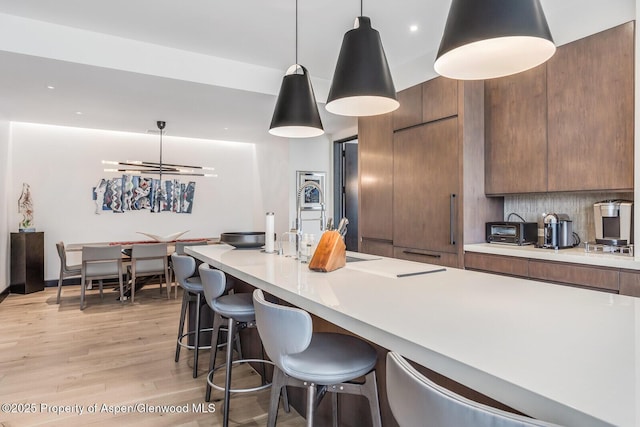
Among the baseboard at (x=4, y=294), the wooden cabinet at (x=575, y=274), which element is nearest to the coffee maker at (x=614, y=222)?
the wooden cabinet at (x=575, y=274)

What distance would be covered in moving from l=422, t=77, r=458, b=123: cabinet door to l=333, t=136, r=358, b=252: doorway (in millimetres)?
2619

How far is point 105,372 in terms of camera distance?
2861 mm

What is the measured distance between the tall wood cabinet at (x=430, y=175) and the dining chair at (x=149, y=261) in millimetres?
2827

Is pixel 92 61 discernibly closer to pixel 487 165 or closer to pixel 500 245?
pixel 487 165

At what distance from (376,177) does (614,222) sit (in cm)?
223

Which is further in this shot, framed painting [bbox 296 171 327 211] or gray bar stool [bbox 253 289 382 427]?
framed painting [bbox 296 171 327 211]

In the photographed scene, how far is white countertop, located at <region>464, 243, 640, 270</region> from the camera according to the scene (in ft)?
7.64

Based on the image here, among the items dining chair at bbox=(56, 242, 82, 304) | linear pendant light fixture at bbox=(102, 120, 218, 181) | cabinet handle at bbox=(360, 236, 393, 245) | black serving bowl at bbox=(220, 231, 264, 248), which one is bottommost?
dining chair at bbox=(56, 242, 82, 304)

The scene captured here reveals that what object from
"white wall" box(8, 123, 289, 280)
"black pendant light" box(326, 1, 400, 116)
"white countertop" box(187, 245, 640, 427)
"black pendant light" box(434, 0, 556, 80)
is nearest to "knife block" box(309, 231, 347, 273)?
"white countertop" box(187, 245, 640, 427)

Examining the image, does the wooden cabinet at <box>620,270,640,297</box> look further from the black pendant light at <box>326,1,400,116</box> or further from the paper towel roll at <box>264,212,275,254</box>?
the paper towel roll at <box>264,212,275,254</box>

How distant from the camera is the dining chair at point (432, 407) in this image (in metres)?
0.64

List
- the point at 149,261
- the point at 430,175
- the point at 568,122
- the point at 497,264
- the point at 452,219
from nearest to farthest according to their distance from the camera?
the point at 568,122
the point at 497,264
the point at 452,219
the point at 430,175
the point at 149,261

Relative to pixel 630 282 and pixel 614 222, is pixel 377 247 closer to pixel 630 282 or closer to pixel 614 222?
pixel 614 222

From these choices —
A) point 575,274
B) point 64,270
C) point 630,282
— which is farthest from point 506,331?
point 64,270
